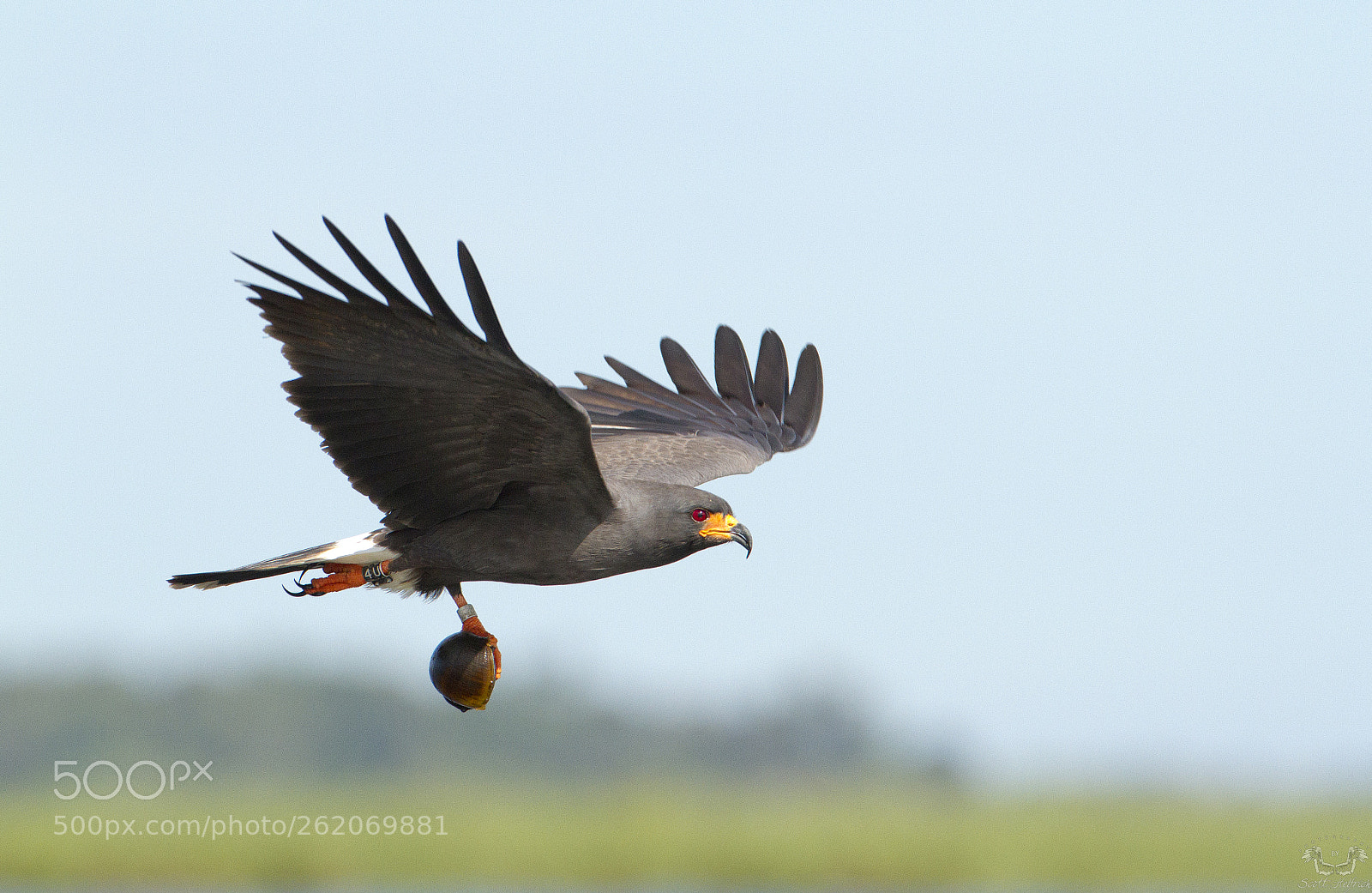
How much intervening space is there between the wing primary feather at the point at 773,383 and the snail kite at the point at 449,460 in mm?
2032

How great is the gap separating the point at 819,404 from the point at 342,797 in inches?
1358

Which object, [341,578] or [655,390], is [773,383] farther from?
[341,578]

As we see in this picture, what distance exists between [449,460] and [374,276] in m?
1.22

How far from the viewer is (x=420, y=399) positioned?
7.92 m

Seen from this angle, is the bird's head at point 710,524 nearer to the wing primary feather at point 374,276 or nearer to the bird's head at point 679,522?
the bird's head at point 679,522

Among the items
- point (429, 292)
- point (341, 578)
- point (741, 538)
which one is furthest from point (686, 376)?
point (429, 292)

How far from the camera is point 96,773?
1679 inches

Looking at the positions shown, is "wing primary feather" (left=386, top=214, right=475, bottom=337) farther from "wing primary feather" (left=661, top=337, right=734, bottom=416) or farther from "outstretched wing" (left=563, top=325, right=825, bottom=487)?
"wing primary feather" (left=661, top=337, right=734, bottom=416)

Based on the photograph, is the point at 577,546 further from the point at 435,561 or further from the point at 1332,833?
the point at 1332,833

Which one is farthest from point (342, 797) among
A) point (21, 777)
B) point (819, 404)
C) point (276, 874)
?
Result: point (819, 404)

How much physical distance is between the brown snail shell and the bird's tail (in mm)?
590

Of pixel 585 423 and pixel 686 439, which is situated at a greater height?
pixel 686 439

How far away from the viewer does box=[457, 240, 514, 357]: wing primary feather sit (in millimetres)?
7266

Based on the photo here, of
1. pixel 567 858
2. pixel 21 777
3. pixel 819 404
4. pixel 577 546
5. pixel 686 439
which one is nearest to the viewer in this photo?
pixel 577 546
